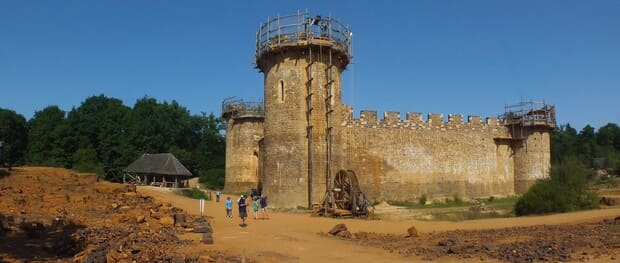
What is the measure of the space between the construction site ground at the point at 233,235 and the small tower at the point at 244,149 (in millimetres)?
14764

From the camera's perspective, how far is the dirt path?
522 inches

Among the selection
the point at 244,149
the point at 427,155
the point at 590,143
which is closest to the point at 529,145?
the point at 427,155

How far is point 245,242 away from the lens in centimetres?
1531

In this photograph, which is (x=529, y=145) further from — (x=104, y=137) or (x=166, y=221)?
(x=104, y=137)

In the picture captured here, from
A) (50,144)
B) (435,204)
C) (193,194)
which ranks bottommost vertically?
(435,204)

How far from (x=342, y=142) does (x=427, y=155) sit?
21.3ft

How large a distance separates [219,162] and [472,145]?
113 feet

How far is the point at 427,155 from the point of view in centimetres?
3138

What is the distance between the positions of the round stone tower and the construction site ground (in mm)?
3344

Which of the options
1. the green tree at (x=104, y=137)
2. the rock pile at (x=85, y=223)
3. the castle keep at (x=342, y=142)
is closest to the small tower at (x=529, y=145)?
the castle keep at (x=342, y=142)

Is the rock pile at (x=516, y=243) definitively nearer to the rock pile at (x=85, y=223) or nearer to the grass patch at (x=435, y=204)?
the rock pile at (x=85, y=223)

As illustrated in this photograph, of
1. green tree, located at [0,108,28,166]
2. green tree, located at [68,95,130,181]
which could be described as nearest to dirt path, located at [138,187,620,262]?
green tree, located at [68,95,130,181]

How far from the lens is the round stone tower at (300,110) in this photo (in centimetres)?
2600

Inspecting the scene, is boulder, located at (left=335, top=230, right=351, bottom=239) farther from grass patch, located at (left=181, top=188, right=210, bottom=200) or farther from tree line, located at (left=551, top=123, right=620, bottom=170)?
tree line, located at (left=551, top=123, right=620, bottom=170)
